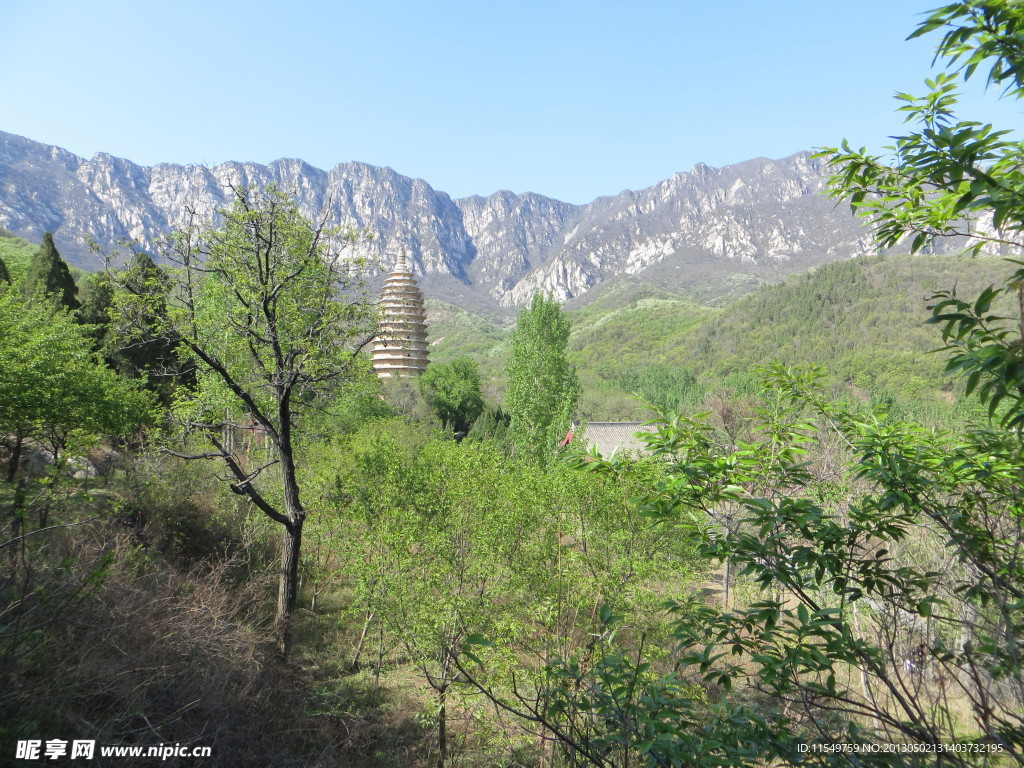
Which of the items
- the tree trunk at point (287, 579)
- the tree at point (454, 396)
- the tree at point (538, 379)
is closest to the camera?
the tree trunk at point (287, 579)

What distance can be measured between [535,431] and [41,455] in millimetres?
18569

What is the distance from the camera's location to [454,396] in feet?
156

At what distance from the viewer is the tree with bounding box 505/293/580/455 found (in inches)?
1058

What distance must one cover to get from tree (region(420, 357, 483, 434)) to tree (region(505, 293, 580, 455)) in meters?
18.7

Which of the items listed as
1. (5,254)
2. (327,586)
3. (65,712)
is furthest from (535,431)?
(5,254)

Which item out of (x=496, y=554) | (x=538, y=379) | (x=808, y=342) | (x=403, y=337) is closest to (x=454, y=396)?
(x=403, y=337)

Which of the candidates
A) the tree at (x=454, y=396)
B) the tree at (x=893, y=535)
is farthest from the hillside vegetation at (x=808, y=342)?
the tree at (x=893, y=535)

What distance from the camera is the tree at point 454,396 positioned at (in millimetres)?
46719

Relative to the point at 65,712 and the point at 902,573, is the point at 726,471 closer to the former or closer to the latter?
the point at 902,573

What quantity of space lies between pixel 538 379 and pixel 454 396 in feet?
70.0

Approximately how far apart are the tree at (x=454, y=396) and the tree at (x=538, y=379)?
18.7 m

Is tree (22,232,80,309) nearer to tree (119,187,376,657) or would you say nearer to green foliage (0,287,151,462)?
green foliage (0,287,151,462)

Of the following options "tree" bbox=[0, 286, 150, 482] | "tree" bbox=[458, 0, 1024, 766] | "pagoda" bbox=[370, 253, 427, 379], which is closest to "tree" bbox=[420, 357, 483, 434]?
"pagoda" bbox=[370, 253, 427, 379]

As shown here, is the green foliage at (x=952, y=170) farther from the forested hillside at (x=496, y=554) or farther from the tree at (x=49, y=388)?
the tree at (x=49, y=388)
